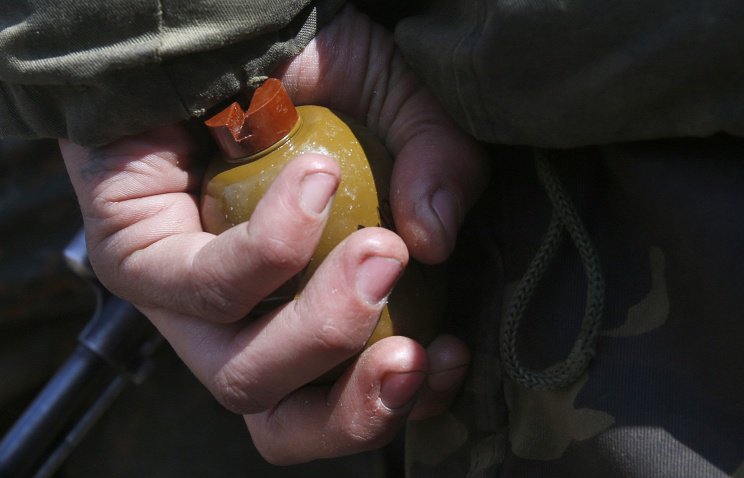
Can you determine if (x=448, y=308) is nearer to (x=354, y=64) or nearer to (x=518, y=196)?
(x=518, y=196)

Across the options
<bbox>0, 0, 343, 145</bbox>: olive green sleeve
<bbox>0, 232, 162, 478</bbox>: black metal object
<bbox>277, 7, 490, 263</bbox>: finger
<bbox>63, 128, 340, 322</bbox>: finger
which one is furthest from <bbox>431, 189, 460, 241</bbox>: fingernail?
<bbox>0, 232, 162, 478</bbox>: black metal object

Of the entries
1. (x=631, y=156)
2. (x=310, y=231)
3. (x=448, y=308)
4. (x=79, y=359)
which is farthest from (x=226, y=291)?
(x=79, y=359)

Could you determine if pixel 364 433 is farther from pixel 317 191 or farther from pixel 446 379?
pixel 317 191

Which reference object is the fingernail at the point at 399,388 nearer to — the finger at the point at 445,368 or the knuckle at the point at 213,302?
the finger at the point at 445,368

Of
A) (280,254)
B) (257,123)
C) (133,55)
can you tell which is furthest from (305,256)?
(133,55)

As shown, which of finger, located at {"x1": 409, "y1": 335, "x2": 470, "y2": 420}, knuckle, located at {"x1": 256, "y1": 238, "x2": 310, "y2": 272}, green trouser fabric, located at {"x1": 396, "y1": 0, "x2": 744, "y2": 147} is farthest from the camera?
finger, located at {"x1": 409, "y1": 335, "x2": 470, "y2": 420}

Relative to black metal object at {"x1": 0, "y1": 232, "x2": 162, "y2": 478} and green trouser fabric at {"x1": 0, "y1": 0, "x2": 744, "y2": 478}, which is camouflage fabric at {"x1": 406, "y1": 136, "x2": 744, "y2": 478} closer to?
green trouser fabric at {"x1": 0, "y1": 0, "x2": 744, "y2": 478}
